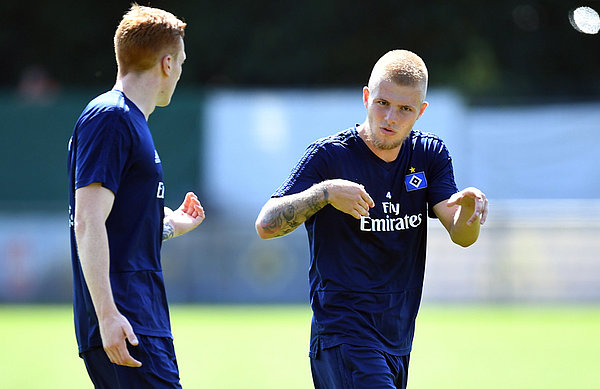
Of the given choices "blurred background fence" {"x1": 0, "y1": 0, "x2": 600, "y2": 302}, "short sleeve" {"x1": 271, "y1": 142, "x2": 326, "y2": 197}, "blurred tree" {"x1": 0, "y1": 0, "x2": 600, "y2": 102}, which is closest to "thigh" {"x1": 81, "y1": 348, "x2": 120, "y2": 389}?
"short sleeve" {"x1": 271, "y1": 142, "x2": 326, "y2": 197}

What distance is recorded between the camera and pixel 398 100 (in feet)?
15.9

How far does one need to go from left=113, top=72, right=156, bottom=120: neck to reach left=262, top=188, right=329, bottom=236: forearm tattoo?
0.85 m

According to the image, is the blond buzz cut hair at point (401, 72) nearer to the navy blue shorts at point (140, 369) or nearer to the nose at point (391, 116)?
the nose at point (391, 116)

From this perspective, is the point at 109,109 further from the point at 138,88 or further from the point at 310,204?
the point at 310,204

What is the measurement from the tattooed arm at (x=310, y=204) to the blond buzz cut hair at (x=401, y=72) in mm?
694

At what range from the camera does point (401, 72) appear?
4891 mm

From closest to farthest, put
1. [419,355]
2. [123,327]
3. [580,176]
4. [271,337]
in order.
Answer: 1. [123,327]
2. [419,355]
3. [271,337]
4. [580,176]

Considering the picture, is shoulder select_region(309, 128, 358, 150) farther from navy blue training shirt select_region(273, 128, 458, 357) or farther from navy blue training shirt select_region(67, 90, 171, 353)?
navy blue training shirt select_region(67, 90, 171, 353)

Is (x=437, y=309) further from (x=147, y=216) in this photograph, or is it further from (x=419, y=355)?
(x=147, y=216)

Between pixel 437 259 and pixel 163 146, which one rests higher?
pixel 163 146

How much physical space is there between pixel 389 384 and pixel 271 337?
7.98 metres

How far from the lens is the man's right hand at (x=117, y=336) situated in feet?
12.8

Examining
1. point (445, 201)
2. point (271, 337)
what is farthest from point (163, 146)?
point (445, 201)

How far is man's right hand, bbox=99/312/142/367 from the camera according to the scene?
3.91m
